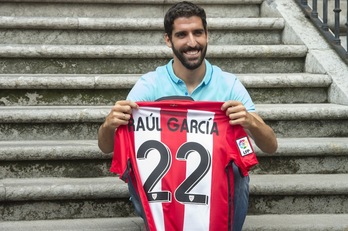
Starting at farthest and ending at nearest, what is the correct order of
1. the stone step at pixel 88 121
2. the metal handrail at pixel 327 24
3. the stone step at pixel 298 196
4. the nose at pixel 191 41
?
the metal handrail at pixel 327 24 < the stone step at pixel 88 121 < the stone step at pixel 298 196 < the nose at pixel 191 41

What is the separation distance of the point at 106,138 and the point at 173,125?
1.09 ft

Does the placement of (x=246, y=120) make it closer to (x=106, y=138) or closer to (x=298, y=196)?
(x=106, y=138)

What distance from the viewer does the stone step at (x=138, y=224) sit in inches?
153

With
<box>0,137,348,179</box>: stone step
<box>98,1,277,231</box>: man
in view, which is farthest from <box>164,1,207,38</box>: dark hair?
<box>0,137,348,179</box>: stone step

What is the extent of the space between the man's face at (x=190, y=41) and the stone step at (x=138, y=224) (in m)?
0.94

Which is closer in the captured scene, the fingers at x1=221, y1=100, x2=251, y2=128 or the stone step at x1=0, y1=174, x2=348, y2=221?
the fingers at x1=221, y1=100, x2=251, y2=128

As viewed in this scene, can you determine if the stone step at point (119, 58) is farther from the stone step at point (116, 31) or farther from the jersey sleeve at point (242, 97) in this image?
the jersey sleeve at point (242, 97)

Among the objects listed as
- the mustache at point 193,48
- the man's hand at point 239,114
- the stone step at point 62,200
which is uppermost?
the mustache at point 193,48

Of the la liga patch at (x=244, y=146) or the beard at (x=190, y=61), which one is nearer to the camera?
the la liga patch at (x=244, y=146)

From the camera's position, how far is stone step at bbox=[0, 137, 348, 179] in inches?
167

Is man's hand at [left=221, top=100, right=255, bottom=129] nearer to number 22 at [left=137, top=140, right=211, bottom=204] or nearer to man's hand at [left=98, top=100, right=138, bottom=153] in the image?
number 22 at [left=137, top=140, right=211, bottom=204]

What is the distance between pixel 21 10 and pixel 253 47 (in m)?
1.94

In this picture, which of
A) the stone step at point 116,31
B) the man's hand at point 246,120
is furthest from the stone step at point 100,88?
the man's hand at point 246,120

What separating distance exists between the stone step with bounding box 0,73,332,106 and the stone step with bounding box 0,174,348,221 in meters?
0.79
